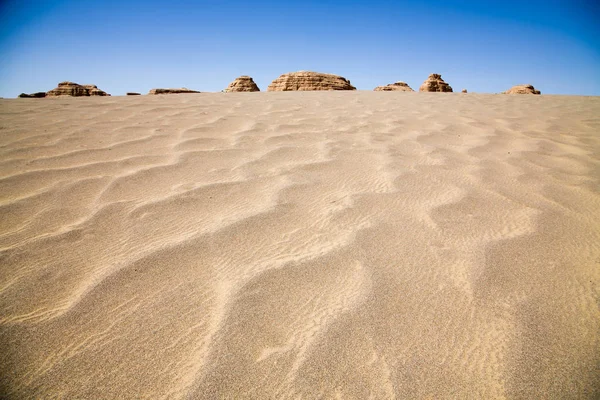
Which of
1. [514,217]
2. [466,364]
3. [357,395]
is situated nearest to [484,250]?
[514,217]

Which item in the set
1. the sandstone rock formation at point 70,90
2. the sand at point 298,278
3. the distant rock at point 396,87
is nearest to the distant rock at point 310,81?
the distant rock at point 396,87

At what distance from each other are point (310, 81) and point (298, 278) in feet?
89.9

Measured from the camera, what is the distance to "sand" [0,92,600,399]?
64 cm

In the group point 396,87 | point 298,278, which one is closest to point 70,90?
point 396,87

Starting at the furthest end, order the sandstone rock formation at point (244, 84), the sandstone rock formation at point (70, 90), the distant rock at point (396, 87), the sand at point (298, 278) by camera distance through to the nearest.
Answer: the sandstone rock formation at point (70, 90), the sandstone rock formation at point (244, 84), the distant rock at point (396, 87), the sand at point (298, 278)

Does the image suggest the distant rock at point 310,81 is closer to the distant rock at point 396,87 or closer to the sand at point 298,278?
the distant rock at point 396,87

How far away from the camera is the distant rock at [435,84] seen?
93.0 ft

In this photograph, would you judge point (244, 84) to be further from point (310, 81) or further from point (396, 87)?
point (396, 87)

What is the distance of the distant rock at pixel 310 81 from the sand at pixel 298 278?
25.8 meters

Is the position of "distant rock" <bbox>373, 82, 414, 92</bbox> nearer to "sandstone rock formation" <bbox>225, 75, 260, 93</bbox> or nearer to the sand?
"sandstone rock formation" <bbox>225, 75, 260, 93</bbox>

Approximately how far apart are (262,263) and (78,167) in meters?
1.50

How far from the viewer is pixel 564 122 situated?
346 cm

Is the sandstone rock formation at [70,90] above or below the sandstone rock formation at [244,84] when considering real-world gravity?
below

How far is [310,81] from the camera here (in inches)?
1025
